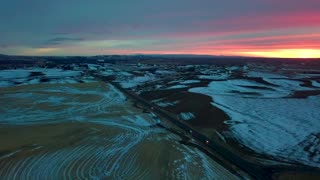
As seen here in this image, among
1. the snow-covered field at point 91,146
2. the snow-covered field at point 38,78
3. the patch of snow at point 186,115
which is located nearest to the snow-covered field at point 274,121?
the patch of snow at point 186,115

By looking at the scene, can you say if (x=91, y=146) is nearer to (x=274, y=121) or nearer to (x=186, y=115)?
A: (x=186, y=115)

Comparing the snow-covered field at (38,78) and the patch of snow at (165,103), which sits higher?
the patch of snow at (165,103)

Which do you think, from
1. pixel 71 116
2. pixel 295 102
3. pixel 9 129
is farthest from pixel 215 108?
pixel 9 129

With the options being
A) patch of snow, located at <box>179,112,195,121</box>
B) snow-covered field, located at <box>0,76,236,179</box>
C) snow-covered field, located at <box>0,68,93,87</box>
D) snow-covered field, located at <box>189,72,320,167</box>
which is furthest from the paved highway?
snow-covered field, located at <box>0,68,93,87</box>

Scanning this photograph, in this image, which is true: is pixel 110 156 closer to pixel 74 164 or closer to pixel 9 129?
pixel 74 164

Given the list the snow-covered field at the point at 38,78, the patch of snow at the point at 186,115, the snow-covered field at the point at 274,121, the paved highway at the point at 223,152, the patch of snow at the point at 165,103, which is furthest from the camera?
the snow-covered field at the point at 38,78

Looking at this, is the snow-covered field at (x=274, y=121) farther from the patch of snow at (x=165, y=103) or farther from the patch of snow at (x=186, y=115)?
the patch of snow at (x=165, y=103)

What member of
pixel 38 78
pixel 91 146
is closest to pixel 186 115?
pixel 91 146

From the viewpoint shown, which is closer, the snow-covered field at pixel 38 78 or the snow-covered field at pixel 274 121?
the snow-covered field at pixel 274 121
